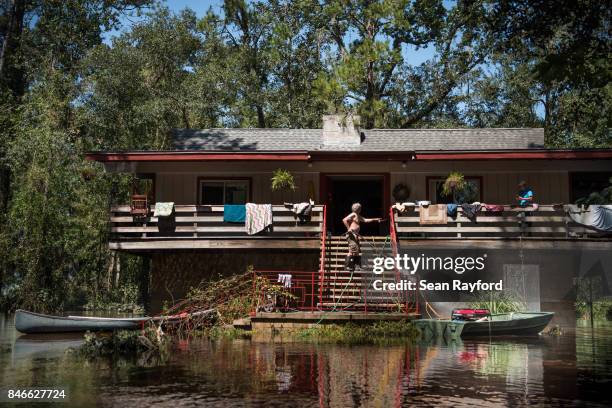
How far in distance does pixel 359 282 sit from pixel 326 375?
8.71m

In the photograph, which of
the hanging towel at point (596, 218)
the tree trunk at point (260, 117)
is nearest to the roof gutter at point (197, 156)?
the hanging towel at point (596, 218)

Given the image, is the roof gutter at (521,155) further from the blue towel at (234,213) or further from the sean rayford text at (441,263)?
the blue towel at (234,213)

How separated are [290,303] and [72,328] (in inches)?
251

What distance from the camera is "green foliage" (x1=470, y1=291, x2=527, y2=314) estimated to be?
18.4 m

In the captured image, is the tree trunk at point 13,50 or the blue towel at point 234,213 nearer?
the blue towel at point 234,213

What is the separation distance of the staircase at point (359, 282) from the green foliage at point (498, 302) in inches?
80.0

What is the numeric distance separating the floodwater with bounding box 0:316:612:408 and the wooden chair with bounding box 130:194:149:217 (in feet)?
21.0

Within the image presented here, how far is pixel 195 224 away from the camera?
20.6 metres

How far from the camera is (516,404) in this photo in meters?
7.53

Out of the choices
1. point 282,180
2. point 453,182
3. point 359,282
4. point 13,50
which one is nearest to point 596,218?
point 453,182

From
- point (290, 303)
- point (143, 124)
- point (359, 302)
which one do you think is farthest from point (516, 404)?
point (143, 124)

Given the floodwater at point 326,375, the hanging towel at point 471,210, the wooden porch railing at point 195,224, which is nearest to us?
the floodwater at point 326,375

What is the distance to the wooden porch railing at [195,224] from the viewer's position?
20.1m

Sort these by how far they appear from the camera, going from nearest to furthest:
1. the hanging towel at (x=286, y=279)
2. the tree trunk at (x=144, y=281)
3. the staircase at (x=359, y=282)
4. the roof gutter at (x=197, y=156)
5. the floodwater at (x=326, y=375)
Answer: the floodwater at (x=326, y=375), the staircase at (x=359, y=282), the hanging towel at (x=286, y=279), the roof gutter at (x=197, y=156), the tree trunk at (x=144, y=281)
